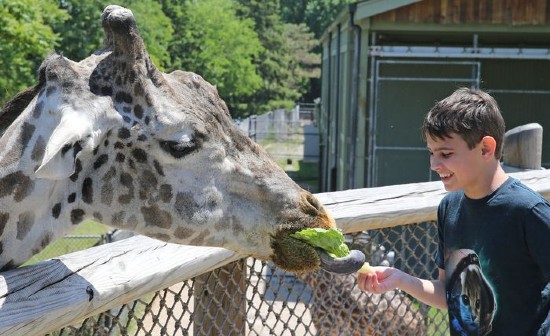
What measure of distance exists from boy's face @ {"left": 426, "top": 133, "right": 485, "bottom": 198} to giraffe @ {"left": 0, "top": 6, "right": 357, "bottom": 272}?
0.41m

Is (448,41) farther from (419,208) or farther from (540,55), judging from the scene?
(419,208)

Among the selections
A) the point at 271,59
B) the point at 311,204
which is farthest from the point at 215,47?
the point at 311,204

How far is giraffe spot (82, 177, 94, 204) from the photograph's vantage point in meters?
2.32

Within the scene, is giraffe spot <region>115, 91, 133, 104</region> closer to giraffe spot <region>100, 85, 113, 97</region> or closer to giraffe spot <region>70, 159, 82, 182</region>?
giraffe spot <region>100, 85, 113, 97</region>

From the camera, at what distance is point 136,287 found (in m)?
2.04

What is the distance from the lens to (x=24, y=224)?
223cm

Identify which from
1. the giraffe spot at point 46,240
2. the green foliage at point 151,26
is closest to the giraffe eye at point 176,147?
the giraffe spot at point 46,240

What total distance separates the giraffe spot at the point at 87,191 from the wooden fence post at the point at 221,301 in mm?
482

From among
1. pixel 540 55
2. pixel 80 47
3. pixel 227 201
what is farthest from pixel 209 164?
pixel 80 47

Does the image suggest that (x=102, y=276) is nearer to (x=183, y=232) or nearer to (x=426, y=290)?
(x=183, y=232)

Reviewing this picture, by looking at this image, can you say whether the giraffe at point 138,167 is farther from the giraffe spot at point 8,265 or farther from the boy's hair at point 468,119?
the boy's hair at point 468,119

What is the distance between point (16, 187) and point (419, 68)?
11943 millimetres

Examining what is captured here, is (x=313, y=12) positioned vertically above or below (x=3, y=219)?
above

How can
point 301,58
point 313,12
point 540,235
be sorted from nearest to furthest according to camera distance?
point 540,235 → point 301,58 → point 313,12
